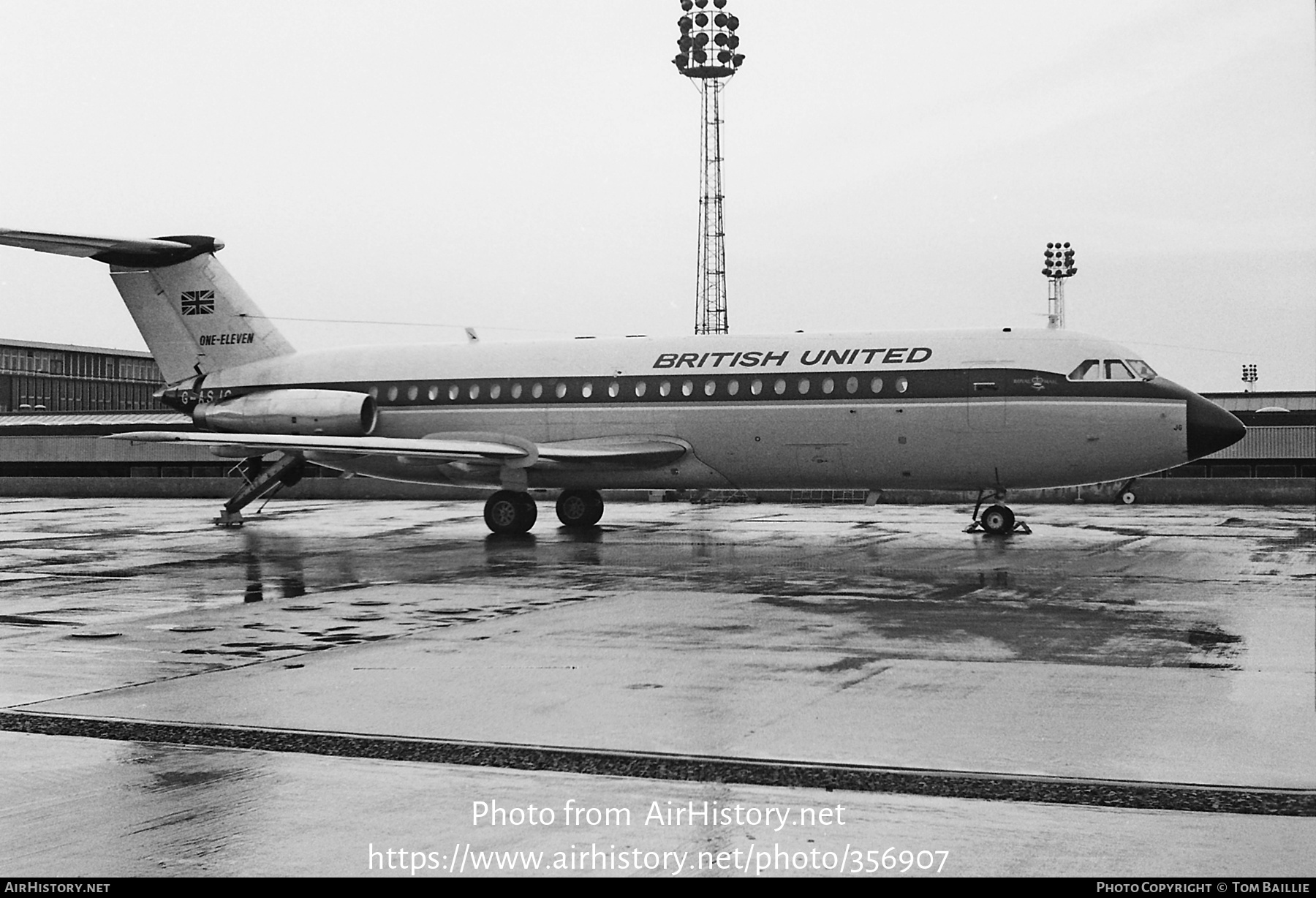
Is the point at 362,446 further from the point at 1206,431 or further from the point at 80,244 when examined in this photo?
the point at 1206,431

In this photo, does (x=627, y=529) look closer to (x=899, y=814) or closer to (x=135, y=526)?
(x=135, y=526)

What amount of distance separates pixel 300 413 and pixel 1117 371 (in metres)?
15.1

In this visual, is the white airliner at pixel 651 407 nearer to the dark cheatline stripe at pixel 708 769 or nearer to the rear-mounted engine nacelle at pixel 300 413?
the rear-mounted engine nacelle at pixel 300 413

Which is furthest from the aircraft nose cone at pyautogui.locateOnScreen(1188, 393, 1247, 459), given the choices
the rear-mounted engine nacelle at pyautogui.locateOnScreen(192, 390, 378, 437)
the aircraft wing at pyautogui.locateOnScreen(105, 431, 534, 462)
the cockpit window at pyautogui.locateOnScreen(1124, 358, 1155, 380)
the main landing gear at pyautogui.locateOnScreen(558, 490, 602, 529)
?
the rear-mounted engine nacelle at pyautogui.locateOnScreen(192, 390, 378, 437)

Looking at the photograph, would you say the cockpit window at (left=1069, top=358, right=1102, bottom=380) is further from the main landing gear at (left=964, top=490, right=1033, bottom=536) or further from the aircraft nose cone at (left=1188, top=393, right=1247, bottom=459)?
the main landing gear at (left=964, top=490, right=1033, bottom=536)

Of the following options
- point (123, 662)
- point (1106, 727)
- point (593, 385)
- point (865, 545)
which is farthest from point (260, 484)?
point (1106, 727)

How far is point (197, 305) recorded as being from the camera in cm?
2805

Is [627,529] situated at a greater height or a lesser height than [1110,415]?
lesser

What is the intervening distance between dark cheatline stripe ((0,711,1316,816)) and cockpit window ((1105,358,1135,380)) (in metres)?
15.4

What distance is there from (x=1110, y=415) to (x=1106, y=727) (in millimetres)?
14014

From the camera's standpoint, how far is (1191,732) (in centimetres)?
766

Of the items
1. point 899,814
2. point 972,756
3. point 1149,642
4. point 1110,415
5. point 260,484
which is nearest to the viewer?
point 899,814

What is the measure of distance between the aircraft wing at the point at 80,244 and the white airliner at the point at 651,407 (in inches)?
2.1

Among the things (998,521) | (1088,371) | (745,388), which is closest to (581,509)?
(745,388)
